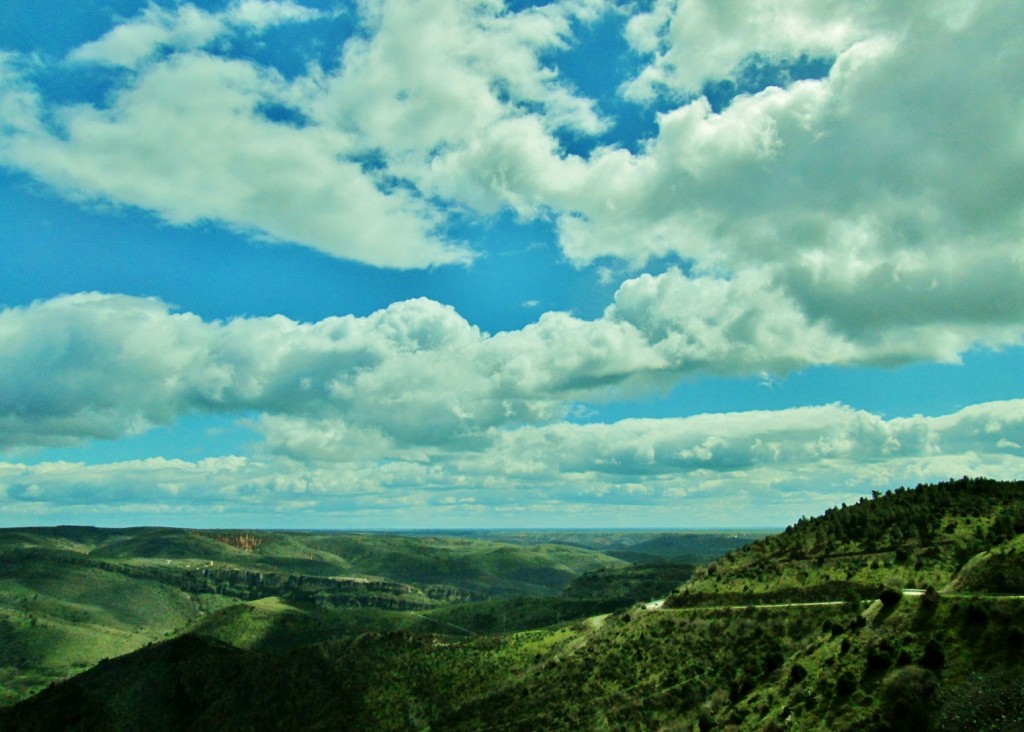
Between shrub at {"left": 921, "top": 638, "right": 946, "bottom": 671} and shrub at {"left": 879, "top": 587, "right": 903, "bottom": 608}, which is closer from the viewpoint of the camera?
shrub at {"left": 921, "top": 638, "right": 946, "bottom": 671}

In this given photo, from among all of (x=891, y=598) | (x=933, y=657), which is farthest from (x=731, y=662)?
(x=933, y=657)

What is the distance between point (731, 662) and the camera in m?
65.4

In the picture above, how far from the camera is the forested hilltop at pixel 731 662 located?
127 feet

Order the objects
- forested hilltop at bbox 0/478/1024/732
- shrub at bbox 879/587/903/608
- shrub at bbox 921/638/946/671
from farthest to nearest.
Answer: shrub at bbox 879/587/903/608
forested hilltop at bbox 0/478/1024/732
shrub at bbox 921/638/946/671

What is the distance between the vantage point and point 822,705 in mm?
41031

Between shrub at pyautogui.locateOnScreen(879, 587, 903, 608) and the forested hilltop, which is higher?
shrub at pyautogui.locateOnScreen(879, 587, 903, 608)

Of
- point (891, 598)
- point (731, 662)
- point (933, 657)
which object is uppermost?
point (891, 598)

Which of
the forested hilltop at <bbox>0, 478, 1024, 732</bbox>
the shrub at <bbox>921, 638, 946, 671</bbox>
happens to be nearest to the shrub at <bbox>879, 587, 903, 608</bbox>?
the forested hilltop at <bbox>0, 478, 1024, 732</bbox>

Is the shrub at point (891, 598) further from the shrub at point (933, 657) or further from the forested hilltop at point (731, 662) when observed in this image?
the shrub at point (933, 657)

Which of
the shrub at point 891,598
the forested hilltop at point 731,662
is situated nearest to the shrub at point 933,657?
the forested hilltop at point 731,662

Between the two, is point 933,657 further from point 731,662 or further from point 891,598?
point 731,662

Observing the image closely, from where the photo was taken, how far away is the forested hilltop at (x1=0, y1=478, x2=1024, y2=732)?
3881 cm

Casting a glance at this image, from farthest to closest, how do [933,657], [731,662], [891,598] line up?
[731,662] → [891,598] → [933,657]

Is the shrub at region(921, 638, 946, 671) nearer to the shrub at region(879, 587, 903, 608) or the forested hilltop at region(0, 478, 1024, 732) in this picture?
the forested hilltop at region(0, 478, 1024, 732)
